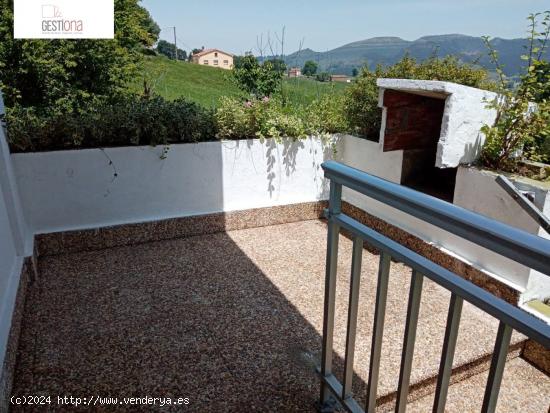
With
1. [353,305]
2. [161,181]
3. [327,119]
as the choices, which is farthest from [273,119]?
[353,305]

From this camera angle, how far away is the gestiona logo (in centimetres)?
713

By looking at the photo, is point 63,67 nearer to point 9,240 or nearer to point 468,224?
point 9,240

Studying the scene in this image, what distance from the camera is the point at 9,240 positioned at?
2941mm

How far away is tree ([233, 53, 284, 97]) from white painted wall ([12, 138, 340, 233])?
2.14 metres

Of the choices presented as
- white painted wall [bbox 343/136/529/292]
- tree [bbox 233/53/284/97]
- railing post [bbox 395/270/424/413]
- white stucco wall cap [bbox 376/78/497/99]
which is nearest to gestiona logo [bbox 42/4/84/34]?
tree [bbox 233/53/284/97]

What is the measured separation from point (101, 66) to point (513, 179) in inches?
466

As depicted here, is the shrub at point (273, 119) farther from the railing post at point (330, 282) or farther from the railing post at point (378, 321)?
the railing post at point (378, 321)

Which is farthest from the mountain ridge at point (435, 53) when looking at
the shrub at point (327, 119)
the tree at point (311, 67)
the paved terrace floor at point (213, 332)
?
the paved terrace floor at point (213, 332)

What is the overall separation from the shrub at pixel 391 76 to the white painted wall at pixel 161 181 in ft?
1.76

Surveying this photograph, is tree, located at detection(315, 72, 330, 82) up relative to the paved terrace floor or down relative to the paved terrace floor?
up

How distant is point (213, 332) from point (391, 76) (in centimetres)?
341

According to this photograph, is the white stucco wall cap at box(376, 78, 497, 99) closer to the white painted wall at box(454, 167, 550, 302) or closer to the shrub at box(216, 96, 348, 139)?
the white painted wall at box(454, 167, 550, 302)

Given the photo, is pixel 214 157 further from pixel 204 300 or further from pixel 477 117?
pixel 477 117

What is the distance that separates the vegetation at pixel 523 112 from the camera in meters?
3.06
